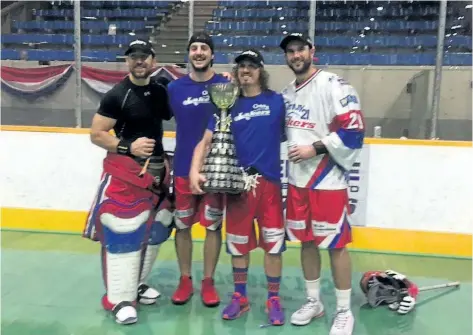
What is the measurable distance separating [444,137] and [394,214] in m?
0.93

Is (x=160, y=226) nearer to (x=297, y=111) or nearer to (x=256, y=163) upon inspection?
(x=256, y=163)

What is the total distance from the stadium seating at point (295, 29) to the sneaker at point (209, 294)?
10.4 ft

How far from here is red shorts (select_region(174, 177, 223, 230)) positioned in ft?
9.88

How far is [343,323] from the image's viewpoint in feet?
9.16

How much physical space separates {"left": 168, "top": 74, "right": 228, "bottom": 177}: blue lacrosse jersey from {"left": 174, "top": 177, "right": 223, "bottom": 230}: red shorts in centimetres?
15

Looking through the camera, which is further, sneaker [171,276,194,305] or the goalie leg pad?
sneaker [171,276,194,305]

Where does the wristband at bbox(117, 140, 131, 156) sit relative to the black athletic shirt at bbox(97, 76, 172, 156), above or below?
below

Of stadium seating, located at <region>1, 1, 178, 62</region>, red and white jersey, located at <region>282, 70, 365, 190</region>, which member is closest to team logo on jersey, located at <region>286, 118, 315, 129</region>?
red and white jersey, located at <region>282, 70, 365, 190</region>

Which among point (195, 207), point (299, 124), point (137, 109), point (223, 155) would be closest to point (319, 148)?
point (299, 124)

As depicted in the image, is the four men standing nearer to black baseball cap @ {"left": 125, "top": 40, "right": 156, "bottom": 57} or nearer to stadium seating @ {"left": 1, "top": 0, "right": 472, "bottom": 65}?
black baseball cap @ {"left": 125, "top": 40, "right": 156, "bottom": 57}

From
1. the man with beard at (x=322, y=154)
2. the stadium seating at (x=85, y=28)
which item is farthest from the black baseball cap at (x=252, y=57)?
the stadium seating at (x=85, y=28)

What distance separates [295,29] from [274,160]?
4176 mm

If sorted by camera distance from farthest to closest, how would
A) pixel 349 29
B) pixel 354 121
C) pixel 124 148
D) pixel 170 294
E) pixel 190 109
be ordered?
pixel 349 29, pixel 170 294, pixel 190 109, pixel 124 148, pixel 354 121

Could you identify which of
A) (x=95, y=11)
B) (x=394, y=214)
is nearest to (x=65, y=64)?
(x=95, y=11)
